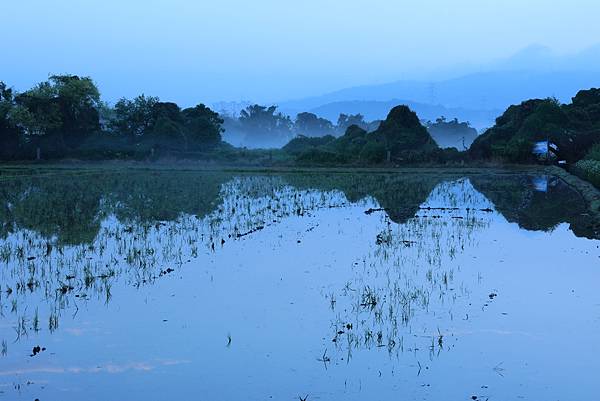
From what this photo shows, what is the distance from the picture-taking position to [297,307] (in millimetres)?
6633

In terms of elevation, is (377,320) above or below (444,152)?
below

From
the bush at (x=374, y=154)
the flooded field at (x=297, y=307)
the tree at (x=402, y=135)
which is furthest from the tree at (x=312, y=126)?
the flooded field at (x=297, y=307)

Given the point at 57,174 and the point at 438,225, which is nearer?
the point at 438,225

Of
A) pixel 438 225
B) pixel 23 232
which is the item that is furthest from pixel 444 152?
pixel 23 232

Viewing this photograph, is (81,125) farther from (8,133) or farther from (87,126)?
(8,133)

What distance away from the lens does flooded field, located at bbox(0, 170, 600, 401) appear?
4680 mm

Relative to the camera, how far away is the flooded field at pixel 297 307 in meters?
4.68

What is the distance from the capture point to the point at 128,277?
7906mm

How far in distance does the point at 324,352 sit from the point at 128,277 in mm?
3670

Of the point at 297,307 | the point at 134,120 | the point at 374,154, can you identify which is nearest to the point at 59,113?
the point at 134,120

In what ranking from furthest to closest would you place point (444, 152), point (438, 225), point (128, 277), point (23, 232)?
1. point (444, 152)
2. point (438, 225)
3. point (23, 232)
4. point (128, 277)

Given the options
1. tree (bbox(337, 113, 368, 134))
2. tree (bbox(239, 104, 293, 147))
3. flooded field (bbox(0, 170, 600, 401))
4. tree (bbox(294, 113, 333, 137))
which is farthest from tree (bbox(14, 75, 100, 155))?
tree (bbox(294, 113, 333, 137))

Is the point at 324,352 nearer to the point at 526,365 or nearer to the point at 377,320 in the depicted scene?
the point at 377,320

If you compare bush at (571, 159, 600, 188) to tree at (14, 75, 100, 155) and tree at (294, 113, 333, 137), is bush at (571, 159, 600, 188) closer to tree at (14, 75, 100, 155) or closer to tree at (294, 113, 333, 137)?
tree at (14, 75, 100, 155)
